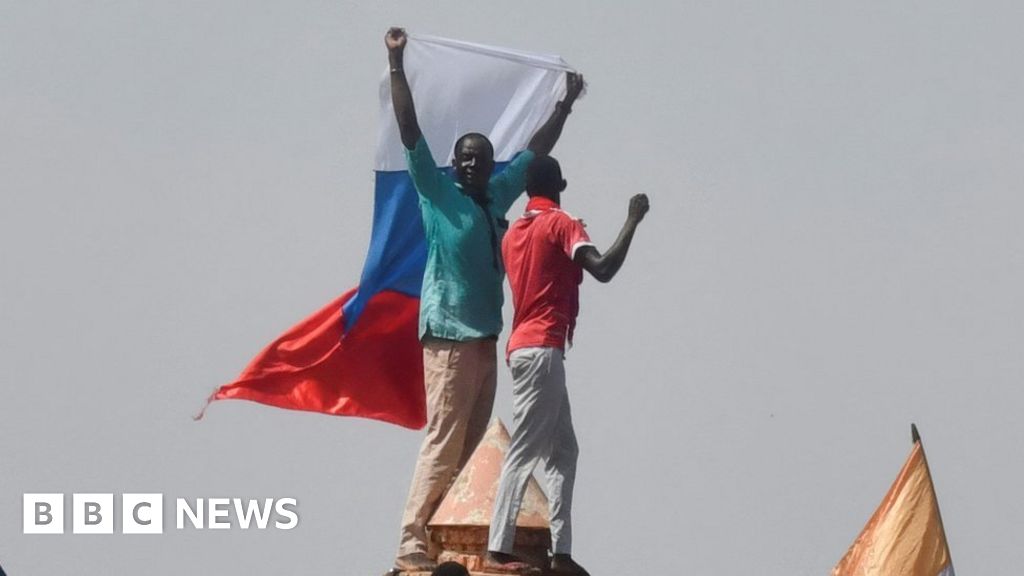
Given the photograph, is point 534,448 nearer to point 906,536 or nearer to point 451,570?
point 451,570

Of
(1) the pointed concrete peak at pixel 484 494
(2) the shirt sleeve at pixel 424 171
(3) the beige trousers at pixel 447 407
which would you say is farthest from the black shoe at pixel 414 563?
A: (2) the shirt sleeve at pixel 424 171

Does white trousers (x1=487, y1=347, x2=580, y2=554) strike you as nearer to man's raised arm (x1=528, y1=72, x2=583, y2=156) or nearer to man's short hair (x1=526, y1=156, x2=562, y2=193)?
man's short hair (x1=526, y1=156, x2=562, y2=193)

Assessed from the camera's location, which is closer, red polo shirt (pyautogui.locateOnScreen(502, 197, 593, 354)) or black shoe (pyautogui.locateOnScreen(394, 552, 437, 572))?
red polo shirt (pyautogui.locateOnScreen(502, 197, 593, 354))

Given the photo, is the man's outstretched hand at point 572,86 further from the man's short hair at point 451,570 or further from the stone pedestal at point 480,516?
the man's short hair at point 451,570

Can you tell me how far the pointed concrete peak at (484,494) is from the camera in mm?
21750

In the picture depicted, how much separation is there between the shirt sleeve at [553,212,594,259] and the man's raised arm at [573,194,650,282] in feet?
0.31

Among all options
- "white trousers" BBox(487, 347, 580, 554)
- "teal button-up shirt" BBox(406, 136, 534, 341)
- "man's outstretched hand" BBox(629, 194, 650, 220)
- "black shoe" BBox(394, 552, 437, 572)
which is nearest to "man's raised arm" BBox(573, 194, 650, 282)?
"man's outstretched hand" BBox(629, 194, 650, 220)

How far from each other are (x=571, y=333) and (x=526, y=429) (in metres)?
0.80

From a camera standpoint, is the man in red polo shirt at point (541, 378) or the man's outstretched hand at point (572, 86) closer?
the man in red polo shirt at point (541, 378)

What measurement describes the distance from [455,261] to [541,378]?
186 cm

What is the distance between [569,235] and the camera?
20859 mm

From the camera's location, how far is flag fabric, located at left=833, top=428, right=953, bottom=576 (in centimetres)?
2372

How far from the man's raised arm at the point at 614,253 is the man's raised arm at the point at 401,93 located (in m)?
2.36

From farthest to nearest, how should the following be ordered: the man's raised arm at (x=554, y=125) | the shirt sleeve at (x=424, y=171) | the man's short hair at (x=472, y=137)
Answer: the man's raised arm at (x=554, y=125)
the man's short hair at (x=472, y=137)
the shirt sleeve at (x=424, y=171)
